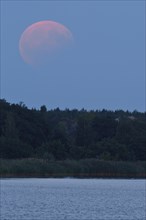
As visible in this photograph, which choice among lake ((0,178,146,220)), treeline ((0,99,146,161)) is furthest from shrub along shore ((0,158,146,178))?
treeline ((0,99,146,161))

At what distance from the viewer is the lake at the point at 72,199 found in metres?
35.7

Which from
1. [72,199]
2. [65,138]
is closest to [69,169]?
[72,199]

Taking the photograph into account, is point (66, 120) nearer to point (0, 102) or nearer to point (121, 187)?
point (0, 102)

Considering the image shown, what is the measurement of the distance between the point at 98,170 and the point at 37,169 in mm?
4488

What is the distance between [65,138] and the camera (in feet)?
266

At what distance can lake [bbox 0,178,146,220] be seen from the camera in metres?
35.7

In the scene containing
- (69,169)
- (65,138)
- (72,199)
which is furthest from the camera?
(65,138)

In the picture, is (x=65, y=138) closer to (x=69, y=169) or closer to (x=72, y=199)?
(x=69, y=169)

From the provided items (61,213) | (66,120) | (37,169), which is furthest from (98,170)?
(66,120)

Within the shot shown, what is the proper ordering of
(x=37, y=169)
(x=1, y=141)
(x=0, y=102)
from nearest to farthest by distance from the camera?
1. (x=37, y=169)
2. (x=1, y=141)
3. (x=0, y=102)

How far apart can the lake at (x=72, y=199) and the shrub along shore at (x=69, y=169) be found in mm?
522

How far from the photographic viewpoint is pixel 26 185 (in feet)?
181

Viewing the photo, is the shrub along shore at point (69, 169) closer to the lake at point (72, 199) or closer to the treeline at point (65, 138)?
the lake at point (72, 199)

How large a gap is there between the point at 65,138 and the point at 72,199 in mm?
36267
